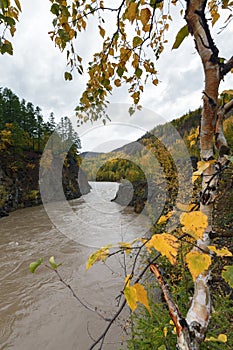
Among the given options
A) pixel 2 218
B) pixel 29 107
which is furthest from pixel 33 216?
pixel 29 107

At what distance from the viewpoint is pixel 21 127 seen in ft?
49.6

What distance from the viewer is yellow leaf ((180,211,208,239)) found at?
0.42 metres

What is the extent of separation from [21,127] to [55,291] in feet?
49.1

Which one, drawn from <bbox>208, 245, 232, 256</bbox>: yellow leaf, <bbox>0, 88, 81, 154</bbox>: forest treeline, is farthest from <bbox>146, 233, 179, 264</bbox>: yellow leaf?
<bbox>0, 88, 81, 154</bbox>: forest treeline

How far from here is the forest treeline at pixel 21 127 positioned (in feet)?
37.5

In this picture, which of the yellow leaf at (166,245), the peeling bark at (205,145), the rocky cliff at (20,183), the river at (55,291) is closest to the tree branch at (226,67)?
the peeling bark at (205,145)

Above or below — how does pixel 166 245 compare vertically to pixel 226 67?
below

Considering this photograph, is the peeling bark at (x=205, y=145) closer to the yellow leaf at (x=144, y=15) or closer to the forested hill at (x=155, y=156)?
the yellow leaf at (x=144, y=15)

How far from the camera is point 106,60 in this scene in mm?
1040

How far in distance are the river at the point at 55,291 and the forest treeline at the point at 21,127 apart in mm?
7074

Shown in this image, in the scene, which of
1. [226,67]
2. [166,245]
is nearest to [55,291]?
[166,245]

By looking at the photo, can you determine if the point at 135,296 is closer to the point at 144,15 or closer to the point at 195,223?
the point at 195,223

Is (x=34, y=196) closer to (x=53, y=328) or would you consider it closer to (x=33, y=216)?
(x=33, y=216)

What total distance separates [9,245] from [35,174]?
861 centimetres
